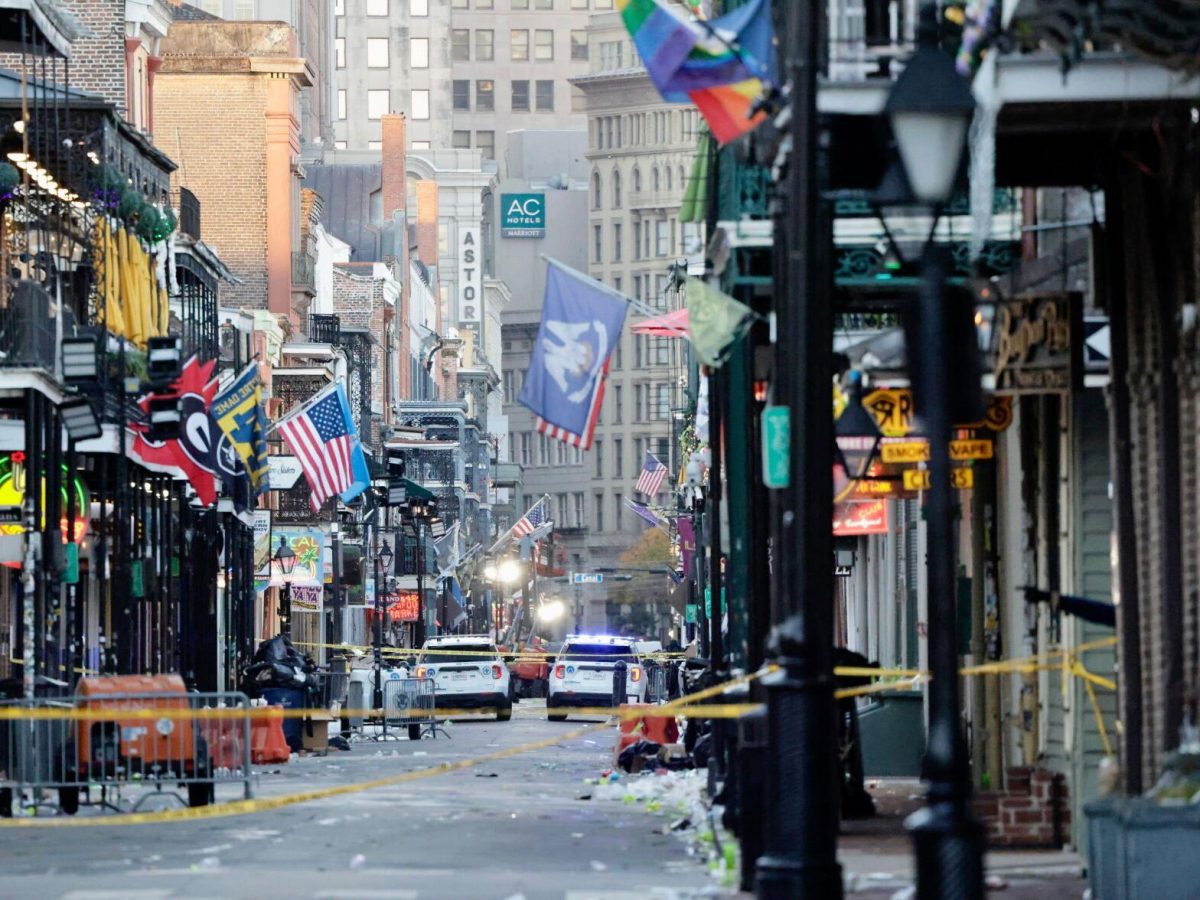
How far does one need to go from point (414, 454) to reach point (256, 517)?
2007 inches

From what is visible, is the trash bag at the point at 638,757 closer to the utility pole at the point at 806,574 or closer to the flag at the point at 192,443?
the flag at the point at 192,443

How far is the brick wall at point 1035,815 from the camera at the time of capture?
1988 cm

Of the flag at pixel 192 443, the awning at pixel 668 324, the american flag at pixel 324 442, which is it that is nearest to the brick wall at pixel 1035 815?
the awning at pixel 668 324

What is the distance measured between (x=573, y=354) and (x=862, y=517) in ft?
44.5

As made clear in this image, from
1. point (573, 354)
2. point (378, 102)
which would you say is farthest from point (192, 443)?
point (378, 102)

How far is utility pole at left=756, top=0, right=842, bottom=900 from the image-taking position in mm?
13102

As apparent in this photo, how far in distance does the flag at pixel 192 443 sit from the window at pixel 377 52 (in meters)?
137

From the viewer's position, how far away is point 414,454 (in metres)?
114

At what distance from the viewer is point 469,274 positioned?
151m

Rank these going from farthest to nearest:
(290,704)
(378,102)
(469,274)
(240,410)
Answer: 1. (378,102)
2. (469,274)
3. (240,410)
4. (290,704)

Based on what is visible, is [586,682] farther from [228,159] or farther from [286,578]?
[228,159]

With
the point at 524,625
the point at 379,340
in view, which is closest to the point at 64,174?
the point at 379,340

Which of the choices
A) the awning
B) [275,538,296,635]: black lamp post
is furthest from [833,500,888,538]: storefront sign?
[275,538,296,635]: black lamp post

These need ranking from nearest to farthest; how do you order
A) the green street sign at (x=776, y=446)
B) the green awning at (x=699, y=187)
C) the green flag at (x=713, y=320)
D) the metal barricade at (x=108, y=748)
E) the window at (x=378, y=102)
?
the green street sign at (x=776, y=446), the green flag at (x=713, y=320), the green awning at (x=699, y=187), the metal barricade at (x=108, y=748), the window at (x=378, y=102)
